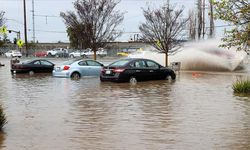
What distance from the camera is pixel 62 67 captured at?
90.7 feet

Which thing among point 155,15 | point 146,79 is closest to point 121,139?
point 146,79

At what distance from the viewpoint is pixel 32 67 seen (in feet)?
105

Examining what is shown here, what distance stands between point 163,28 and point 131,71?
13508 mm

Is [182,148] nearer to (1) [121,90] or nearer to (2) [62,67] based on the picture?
(1) [121,90]

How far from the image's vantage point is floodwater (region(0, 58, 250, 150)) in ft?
28.6

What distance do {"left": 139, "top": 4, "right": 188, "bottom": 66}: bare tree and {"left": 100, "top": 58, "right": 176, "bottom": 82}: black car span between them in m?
11.4

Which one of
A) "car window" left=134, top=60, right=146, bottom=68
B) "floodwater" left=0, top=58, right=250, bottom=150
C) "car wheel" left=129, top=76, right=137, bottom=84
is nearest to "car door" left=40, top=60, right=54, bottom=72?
"car window" left=134, top=60, right=146, bottom=68

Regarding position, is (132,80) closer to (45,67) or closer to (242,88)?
(242,88)

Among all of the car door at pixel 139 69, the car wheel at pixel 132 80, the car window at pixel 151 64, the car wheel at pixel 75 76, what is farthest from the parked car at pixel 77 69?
the car wheel at pixel 132 80

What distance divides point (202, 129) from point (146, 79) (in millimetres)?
14271

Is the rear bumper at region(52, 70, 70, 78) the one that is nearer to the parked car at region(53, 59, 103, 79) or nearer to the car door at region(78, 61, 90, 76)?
the parked car at region(53, 59, 103, 79)

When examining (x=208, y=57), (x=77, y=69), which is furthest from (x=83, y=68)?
(x=208, y=57)

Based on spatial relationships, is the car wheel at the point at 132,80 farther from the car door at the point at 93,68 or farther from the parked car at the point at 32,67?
the parked car at the point at 32,67

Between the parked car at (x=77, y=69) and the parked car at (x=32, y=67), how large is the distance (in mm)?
4331
